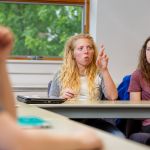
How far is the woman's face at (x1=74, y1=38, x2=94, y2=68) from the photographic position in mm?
2977

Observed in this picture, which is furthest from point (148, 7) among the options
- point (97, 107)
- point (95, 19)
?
point (97, 107)

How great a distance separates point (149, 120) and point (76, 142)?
2.32 metres

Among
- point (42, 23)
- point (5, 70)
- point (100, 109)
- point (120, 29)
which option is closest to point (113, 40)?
point (120, 29)

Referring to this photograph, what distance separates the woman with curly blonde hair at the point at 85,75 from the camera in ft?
9.53

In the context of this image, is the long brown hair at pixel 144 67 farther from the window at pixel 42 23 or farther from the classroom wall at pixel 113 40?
the window at pixel 42 23

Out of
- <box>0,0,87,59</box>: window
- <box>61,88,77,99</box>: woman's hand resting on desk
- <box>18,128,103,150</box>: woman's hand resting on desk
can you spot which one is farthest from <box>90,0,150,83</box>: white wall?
<box>18,128,103,150</box>: woman's hand resting on desk

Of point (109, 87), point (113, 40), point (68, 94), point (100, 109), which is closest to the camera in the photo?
point (100, 109)

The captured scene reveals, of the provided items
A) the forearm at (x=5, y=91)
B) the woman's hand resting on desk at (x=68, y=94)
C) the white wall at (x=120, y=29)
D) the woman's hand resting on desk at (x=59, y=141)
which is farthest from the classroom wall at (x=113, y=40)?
the woman's hand resting on desk at (x=59, y=141)

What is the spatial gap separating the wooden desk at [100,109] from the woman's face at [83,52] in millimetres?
630

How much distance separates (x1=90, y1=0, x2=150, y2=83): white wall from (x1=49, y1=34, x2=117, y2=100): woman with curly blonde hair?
3.09 ft

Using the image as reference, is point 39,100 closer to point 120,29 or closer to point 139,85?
point 139,85

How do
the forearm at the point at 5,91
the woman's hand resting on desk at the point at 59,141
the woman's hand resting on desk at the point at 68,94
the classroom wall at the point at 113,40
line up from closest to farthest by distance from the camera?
the woman's hand resting on desk at the point at 59,141
the forearm at the point at 5,91
the woman's hand resting on desk at the point at 68,94
the classroom wall at the point at 113,40

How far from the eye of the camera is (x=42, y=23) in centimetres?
415

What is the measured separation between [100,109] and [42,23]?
77.7 inches
